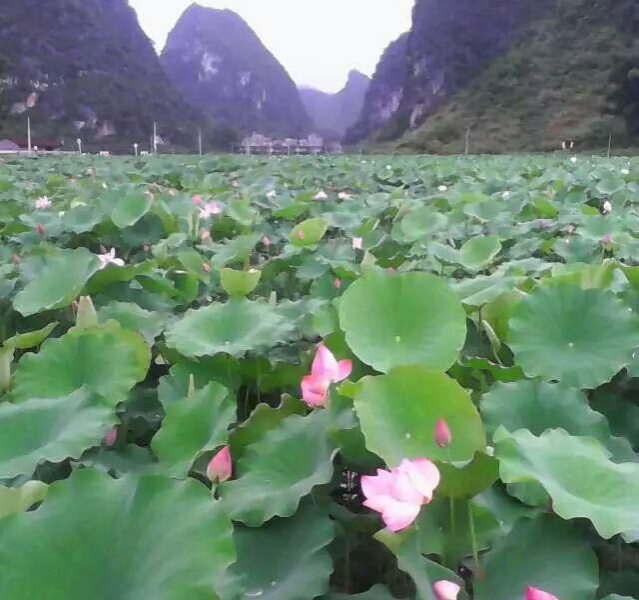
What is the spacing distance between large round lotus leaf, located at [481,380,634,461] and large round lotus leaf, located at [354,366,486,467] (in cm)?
11

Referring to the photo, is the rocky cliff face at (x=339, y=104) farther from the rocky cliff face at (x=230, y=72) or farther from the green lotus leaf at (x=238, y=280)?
the green lotus leaf at (x=238, y=280)

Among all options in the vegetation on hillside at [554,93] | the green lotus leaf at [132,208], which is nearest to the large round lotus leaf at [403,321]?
the green lotus leaf at [132,208]

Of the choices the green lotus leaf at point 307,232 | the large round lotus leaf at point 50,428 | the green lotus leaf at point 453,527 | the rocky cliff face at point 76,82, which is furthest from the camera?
the rocky cliff face at point 76,82

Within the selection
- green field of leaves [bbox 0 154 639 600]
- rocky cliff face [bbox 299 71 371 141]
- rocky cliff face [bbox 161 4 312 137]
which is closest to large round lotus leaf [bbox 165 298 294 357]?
green field of leaves [bbox 0 154 639 600]

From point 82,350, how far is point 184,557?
17.4 inches

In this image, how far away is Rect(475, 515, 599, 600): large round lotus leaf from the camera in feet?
1.64

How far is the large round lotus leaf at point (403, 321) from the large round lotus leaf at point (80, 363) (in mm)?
240

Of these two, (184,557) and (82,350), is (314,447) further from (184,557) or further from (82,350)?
(82,350)

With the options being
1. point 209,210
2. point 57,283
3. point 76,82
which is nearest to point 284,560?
point 57,283

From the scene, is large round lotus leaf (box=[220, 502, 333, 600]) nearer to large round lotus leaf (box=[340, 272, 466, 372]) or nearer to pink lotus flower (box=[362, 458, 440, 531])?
pink lotus flower (box=[362, 458, 440, 531])

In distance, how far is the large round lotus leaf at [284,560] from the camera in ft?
1.67

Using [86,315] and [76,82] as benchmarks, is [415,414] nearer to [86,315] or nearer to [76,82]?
[86,315]

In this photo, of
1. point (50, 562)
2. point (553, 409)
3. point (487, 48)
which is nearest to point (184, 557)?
point (50, 562)

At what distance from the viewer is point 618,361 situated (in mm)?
768
